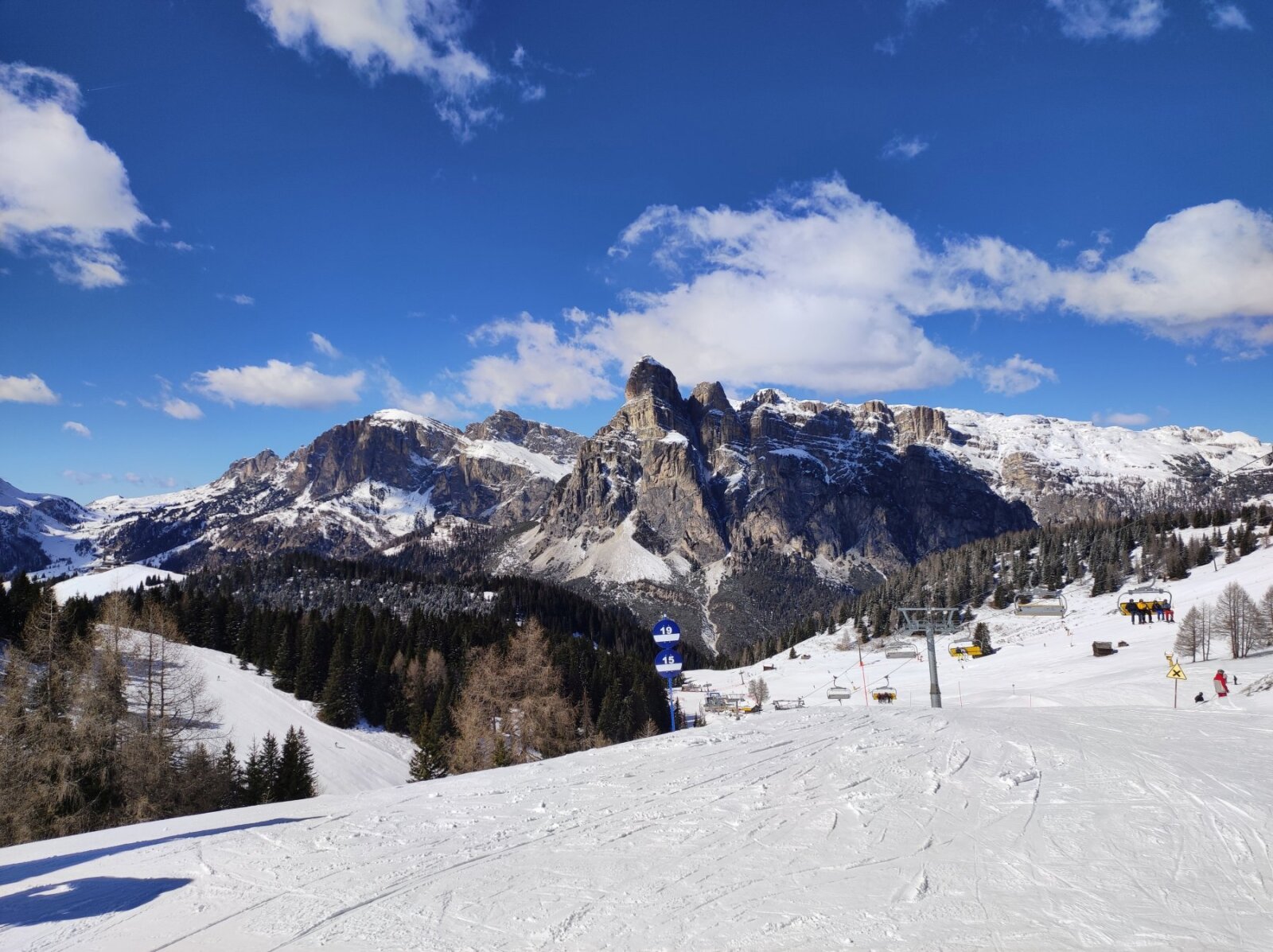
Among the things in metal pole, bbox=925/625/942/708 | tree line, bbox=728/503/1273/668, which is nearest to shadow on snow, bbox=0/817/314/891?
metal pole, bbox=925/625/942/708

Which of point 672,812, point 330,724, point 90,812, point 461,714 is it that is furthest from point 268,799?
point 672,812

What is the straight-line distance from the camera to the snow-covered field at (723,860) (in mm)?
6477

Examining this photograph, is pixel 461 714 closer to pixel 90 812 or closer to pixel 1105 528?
pixel 90 812

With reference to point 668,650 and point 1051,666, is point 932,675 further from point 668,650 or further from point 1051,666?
point 1051,666

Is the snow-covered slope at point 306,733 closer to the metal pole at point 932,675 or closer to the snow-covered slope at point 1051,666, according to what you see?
the metal pole at point 932,675

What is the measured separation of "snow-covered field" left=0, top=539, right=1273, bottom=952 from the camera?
6477mm

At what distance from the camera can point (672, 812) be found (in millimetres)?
10211

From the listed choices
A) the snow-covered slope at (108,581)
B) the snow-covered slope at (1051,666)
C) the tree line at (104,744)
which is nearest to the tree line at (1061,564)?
the snow-covered slope at (1051,666)

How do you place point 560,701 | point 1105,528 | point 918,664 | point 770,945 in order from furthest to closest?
point 1105,528, point 918,664, point 560,701, point 770,945

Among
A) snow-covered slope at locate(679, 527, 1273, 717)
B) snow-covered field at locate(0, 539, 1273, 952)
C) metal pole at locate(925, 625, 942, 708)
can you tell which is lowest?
snow-covered slope at locate(679, 527, 1273, 717)

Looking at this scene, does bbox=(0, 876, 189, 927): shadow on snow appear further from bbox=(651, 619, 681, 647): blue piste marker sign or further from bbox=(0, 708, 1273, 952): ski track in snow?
bbox=(651, 619, 681, 647): blue piste marker sign

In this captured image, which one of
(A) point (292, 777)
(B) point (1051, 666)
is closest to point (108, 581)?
(A) point (292, 777)

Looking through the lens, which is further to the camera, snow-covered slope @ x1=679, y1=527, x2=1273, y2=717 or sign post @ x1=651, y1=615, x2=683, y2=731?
snow-covered slope @ x1=679, y1=527, x2=1273, y2=717

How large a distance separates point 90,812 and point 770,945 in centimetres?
2968
